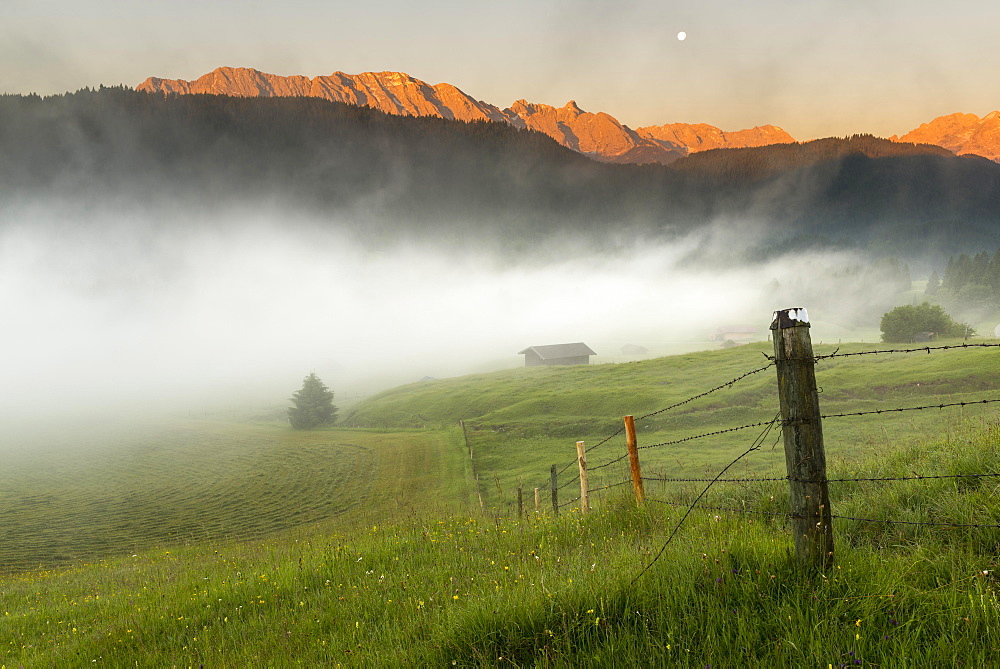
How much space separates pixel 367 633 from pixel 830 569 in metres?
4.54

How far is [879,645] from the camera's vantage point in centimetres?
356

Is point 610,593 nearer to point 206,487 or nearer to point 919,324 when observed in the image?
point 206,487

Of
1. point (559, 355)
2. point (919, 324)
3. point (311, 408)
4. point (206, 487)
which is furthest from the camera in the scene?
point (559, 355)

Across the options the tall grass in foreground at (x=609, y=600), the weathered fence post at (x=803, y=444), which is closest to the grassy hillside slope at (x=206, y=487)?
the tall grass in foreground at (x=609, y=600)

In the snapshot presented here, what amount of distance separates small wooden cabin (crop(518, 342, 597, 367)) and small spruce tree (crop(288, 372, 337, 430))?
5208cm

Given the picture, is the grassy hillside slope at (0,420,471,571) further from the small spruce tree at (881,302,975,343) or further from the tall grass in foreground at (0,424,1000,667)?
the small spruce tree at (881,302,975,343)

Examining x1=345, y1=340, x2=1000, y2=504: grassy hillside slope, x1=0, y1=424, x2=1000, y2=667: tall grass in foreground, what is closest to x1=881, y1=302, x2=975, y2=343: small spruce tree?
x1=345, y1=340, x2=1000, y2=504: grassy hillside slope

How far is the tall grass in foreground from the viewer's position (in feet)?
12.5

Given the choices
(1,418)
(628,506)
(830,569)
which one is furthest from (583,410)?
(1,418)

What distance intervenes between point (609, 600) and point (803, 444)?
225 cm

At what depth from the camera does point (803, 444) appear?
4.59 m

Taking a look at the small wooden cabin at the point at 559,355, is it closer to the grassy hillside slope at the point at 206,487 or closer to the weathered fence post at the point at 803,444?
the grassy hillside slope at the point at 206,487

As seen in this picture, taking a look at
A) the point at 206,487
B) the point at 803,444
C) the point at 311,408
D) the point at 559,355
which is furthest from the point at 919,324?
the point at 206,487

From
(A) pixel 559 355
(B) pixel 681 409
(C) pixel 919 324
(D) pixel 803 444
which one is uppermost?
(A) pixel 559 355
